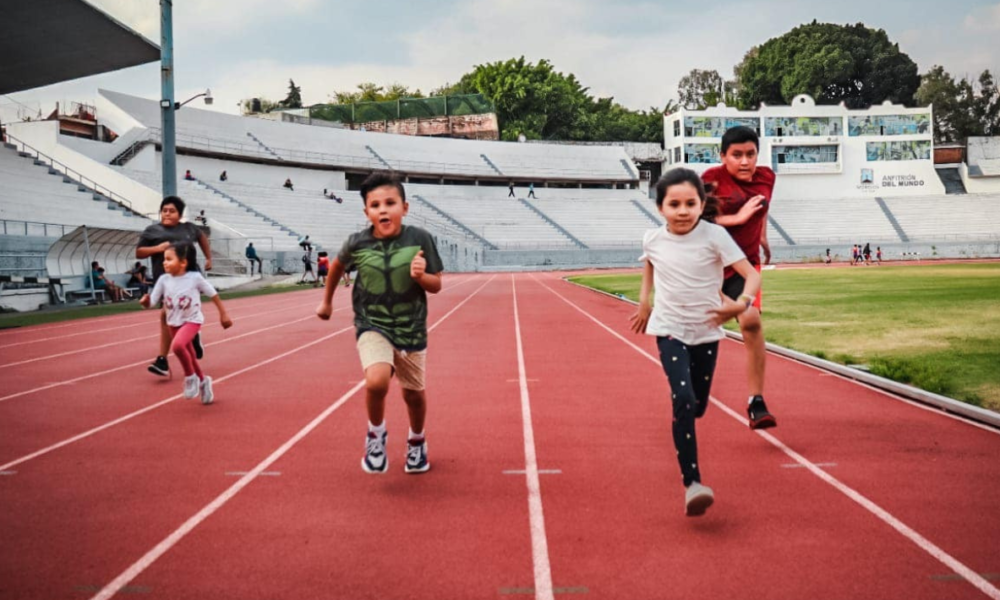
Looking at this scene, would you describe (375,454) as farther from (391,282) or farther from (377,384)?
(391,282)

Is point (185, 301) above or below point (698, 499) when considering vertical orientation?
above

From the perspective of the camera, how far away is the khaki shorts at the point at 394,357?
438 centimetres

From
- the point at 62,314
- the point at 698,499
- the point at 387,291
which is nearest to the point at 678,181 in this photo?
the point at 698,499

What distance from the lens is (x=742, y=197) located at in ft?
17.3

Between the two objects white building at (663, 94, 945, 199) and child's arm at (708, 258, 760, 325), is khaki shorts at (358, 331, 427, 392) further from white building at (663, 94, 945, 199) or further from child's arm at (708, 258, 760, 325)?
white building at (663, 94, 945, 199)

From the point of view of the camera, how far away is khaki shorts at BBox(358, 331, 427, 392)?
14.4ft

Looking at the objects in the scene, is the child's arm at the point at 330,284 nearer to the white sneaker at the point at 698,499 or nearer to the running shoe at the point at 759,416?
the white sneaker at the point at 698,499

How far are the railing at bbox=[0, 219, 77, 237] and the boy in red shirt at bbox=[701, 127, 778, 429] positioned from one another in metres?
20.7

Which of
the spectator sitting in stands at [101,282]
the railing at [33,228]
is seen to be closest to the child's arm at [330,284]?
the railing at [33,228]

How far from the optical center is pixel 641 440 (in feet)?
18.3

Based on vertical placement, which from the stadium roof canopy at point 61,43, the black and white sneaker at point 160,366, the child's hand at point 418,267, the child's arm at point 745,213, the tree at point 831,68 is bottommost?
the black and white sneaker at point 160,366

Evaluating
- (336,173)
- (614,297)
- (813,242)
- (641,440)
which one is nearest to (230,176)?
(336,173)

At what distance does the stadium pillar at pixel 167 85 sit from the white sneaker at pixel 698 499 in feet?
53.3

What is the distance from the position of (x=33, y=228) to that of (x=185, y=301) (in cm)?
1817
